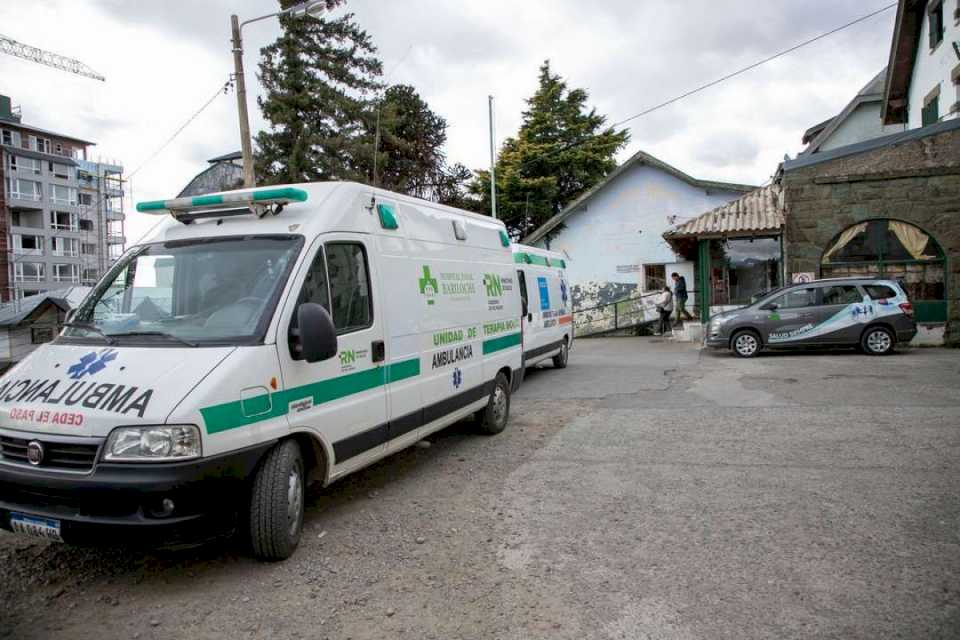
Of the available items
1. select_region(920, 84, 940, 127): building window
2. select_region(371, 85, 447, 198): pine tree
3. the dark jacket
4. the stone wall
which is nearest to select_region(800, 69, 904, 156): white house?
select_region(920, 84, 940, 127): building window

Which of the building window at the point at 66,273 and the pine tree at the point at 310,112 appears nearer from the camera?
the pine tree at the point at 310,112

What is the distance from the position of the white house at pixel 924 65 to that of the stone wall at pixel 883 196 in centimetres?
222

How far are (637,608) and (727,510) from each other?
172 cm

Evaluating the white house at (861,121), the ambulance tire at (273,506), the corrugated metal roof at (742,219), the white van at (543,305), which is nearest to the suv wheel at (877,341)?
the corrugated metal roof at (742,219)

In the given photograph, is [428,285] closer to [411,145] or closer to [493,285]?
[493,285]

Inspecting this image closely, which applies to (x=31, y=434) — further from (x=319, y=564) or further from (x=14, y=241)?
(x=14, y=241)

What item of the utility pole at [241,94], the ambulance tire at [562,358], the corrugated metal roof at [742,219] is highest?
the utility pole at [241,94]

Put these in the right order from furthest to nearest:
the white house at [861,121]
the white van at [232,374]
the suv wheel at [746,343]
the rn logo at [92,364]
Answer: the white house at [861,121] → the suv wheel at [746,343] → the rn logo at [92,364] → the white van at [232,374]

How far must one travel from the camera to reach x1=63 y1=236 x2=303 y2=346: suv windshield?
406cm

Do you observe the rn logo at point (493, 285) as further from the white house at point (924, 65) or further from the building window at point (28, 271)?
the building window at point (28, 271)

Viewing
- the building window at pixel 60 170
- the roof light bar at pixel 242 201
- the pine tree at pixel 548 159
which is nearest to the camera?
the roof light bar at pixel 242 201

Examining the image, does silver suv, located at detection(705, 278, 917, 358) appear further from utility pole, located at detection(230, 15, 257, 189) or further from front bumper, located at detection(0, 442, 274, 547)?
front bumper, located at detection(0, 442, 274, 547)

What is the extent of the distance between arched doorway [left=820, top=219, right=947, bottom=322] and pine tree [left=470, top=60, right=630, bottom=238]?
16.8m

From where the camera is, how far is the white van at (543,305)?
11273mm
